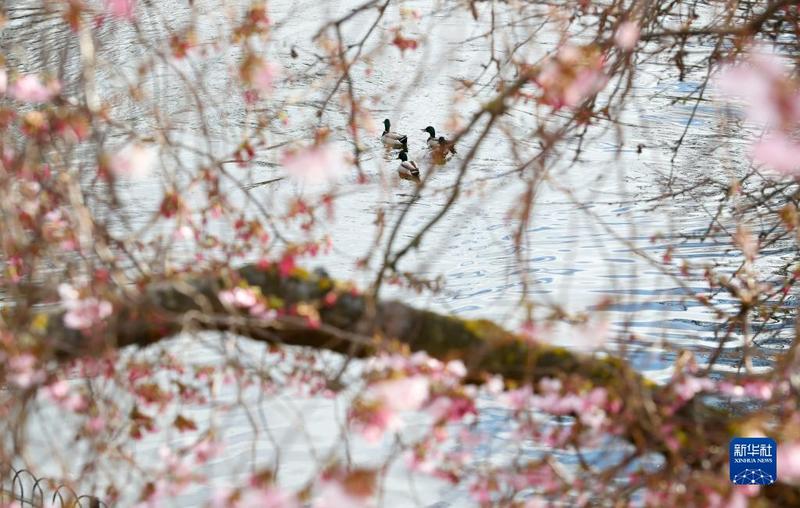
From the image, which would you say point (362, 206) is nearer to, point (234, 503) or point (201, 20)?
point (201, 20)

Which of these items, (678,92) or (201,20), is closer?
(678,92)

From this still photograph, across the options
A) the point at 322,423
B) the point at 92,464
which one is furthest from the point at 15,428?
→ the point at 322,423

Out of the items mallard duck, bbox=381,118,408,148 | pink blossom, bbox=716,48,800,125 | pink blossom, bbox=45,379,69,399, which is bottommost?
pink blossom, bbox=45,379,69,399

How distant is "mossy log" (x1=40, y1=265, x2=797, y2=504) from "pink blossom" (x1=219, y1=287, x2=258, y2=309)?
22 millimetres

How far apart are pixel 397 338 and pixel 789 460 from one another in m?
0.97

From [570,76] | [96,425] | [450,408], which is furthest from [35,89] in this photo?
[450,408]

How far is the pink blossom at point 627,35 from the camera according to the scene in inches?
141

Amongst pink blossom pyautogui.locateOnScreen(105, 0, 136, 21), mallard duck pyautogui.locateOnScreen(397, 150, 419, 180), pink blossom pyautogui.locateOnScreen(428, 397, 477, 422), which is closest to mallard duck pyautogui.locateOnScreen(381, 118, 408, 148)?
mallard duck pyautogui.locateOnScreen(397, 150, 419, 180)

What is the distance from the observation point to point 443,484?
17.7ft

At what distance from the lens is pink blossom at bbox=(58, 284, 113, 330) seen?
103 inches

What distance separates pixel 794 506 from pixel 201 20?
14786mm

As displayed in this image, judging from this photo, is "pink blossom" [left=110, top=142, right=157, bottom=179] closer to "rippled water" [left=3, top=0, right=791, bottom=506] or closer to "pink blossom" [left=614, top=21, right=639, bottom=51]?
"rippled water" [left=3, top=0, right=791, bottom=506]

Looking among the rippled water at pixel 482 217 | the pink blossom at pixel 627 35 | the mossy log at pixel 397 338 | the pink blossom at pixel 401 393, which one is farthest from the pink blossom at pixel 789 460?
the pink blossom at pixel 627 35

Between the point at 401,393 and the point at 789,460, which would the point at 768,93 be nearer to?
the point at 789,460
